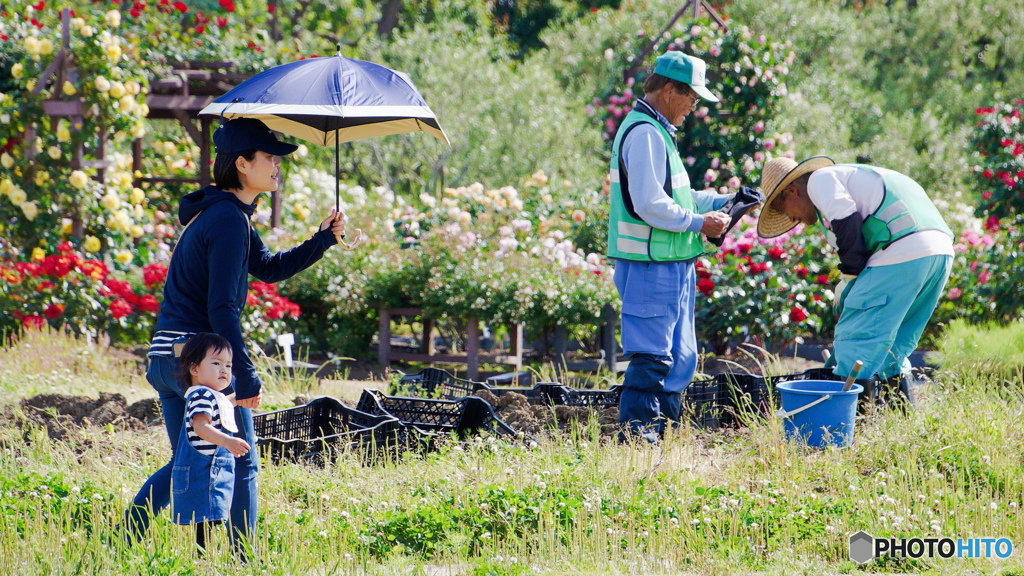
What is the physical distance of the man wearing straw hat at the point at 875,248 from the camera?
4230 mm

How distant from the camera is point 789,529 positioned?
10.6ft

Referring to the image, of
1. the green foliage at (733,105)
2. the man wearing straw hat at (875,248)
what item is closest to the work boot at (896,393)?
the man wearing straw hat at (875,248)

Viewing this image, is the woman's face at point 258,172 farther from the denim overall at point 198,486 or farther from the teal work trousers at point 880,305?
the teal work trousers at point 880,305

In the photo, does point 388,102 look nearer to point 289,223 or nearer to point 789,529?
point 789,529

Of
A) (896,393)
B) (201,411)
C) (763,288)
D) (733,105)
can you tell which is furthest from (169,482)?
(733,105)

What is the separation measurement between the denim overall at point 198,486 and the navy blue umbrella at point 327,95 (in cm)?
95

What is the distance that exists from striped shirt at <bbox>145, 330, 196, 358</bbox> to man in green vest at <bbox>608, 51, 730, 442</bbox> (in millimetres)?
1891

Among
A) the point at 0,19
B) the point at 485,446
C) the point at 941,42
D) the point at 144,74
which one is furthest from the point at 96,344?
the point at 941,42

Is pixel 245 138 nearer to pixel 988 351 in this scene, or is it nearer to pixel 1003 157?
pixel 988 351

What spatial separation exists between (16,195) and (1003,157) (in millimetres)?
7753

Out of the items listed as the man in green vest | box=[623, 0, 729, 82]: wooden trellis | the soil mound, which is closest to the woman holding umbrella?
the soil mound

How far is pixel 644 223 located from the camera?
4.30m

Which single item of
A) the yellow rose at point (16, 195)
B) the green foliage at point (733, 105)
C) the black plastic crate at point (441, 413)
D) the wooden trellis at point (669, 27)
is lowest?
the black plastic crate at point (441, 413)

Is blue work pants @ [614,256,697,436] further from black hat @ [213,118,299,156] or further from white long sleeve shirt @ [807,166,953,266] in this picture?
black hat @ [213,118,299,156]
